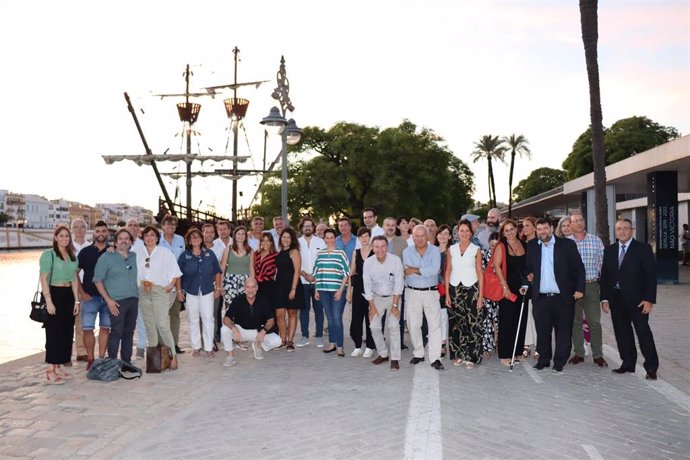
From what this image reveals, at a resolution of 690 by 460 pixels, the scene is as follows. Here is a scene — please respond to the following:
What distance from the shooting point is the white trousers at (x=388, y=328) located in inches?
322

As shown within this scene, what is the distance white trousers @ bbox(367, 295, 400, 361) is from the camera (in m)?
8.19

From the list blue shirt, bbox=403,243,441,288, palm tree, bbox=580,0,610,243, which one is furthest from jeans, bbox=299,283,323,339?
palm tree, bbox=580,0,610,243

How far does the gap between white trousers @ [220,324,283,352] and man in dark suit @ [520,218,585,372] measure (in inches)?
142

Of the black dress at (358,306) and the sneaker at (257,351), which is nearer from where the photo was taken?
the sneaker at (257,351)

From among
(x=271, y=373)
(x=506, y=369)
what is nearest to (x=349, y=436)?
(x=271, y=373)

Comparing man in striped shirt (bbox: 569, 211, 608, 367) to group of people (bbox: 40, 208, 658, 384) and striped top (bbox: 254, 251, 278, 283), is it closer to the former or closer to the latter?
group of people (bbox: 40, 208, 658, 384)

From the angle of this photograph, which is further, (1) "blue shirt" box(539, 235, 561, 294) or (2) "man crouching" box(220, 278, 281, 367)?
(2) "man crouching" box(220, 278, 281, 367)

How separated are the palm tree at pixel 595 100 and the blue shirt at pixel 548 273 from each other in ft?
35.9

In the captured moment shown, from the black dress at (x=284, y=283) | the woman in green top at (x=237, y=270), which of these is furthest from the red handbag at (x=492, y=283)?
the woman in green top at (x=237, y=270)

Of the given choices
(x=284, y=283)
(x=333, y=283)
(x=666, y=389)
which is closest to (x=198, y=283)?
(x=284, y=283)

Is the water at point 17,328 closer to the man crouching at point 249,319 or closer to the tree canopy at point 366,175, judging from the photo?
the man crouching at point 249,319

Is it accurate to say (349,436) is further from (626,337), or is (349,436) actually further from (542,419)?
(626,337)

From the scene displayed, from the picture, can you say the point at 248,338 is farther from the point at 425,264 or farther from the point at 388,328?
the point at 425,264

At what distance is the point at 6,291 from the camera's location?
23.5 m
